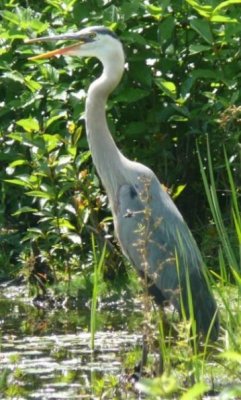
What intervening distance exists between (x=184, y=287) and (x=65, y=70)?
232 cm

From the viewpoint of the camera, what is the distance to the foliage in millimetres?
7605

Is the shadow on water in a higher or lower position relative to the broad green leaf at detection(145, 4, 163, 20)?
lower

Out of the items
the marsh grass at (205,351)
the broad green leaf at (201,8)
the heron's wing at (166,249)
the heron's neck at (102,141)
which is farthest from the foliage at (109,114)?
the marsh grass at (205,351)

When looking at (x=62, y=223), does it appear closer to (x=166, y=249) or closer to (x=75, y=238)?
(x=75, y=238)

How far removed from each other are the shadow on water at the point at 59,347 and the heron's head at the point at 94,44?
1.59m

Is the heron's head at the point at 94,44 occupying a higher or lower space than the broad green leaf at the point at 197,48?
lower

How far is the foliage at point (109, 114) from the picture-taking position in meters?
7.61

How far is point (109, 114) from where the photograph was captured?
26.3 feet

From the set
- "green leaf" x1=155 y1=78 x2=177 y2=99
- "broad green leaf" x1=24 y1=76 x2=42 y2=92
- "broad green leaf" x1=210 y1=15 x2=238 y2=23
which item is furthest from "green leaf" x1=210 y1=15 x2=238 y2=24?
"broad green leaf" x1=24 y1=76 x2=42 y2=92


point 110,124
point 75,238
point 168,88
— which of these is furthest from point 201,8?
point 75,238

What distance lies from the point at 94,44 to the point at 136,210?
3.70 feet

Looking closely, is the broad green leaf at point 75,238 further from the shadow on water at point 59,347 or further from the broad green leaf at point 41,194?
the shadow on water at point 59,347

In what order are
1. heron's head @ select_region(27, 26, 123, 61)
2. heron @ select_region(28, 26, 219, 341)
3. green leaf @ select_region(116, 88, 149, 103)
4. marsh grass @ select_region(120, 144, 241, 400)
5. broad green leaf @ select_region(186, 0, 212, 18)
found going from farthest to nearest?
green leaf @ select_region(116, 88, 149, 103) → broad green leaf @ select_region(186, 0, 212, 18) → heron's head @ select_region(27, 26, 123, 61) → heron @ select_region(28, 26, 219, 341) → marsh grass @ select_region(120, 144, 241, 400)

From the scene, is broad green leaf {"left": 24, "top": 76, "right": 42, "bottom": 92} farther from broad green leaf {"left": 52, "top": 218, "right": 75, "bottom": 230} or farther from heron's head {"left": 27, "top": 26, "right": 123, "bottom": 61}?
broad green leaf {"left": 52, "top": 218, "right": 75, "bottom": 230}
